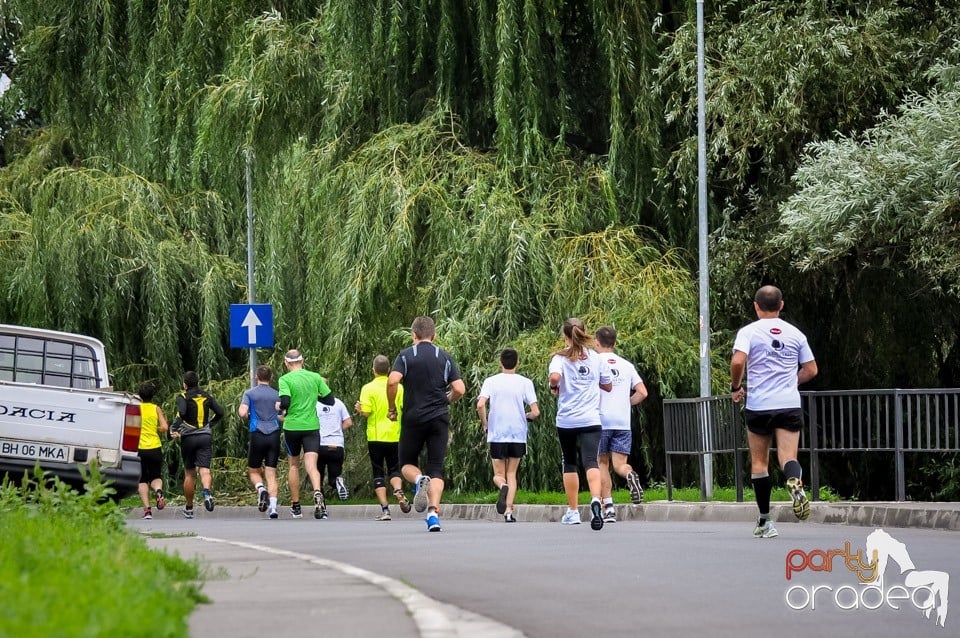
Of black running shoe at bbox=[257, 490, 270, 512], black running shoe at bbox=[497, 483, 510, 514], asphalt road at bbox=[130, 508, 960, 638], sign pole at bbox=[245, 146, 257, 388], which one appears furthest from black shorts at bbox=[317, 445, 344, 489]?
asphalt road at bbox=[130, 508, 960, 638]

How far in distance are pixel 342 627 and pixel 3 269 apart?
2147 centimetres

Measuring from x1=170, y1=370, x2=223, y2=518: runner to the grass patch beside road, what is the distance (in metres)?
9.97

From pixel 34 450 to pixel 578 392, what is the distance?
544 cm

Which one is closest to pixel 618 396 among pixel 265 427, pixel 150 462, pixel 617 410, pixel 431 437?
pixel 617 410

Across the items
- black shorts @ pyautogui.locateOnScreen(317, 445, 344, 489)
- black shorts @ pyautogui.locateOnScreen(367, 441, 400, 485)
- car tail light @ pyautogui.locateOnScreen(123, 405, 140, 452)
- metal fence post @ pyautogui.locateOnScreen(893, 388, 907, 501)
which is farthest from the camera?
black shorts @ pyautogui.locateOnScreen(317, 445, 344, 489)

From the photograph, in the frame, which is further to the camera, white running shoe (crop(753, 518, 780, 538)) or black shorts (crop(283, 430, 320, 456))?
black shorts (crop(283, 430, 320, 456))

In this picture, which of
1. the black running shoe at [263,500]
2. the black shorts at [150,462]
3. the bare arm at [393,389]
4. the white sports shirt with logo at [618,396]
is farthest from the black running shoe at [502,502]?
the black shorts at [150,462]

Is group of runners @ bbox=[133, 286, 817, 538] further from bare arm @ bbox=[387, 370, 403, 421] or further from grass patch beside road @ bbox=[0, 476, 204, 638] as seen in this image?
grass patch beside road @ bbox=[0, 476, 204, 638]

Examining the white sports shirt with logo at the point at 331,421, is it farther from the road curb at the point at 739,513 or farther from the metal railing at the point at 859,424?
the metal railing at the point at 859,424

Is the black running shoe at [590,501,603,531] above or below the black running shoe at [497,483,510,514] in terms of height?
below

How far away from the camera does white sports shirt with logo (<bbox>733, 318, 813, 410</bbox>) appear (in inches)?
511

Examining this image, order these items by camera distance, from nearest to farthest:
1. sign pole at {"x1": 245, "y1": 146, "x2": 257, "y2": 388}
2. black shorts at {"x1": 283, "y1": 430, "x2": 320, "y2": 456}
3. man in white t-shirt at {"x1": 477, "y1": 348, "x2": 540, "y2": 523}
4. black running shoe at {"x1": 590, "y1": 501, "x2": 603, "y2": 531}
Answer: black running shoe at {"x1": 590, "y1": 501, "x2": 603, "y2": 531} → man in white t-shirt at {"x1": 477, "y1": 348, "x2": 540, "y2": 523} → black shorts at {"x1": 283, "y1": 430, "x2": 320, "y2": 456} → sign pole at {"x1": 245, "y1": 146, "x2": 257, "y2": 388}

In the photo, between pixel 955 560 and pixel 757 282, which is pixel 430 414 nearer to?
pixel 955 560

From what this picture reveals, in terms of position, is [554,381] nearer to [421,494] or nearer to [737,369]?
[737,369]
